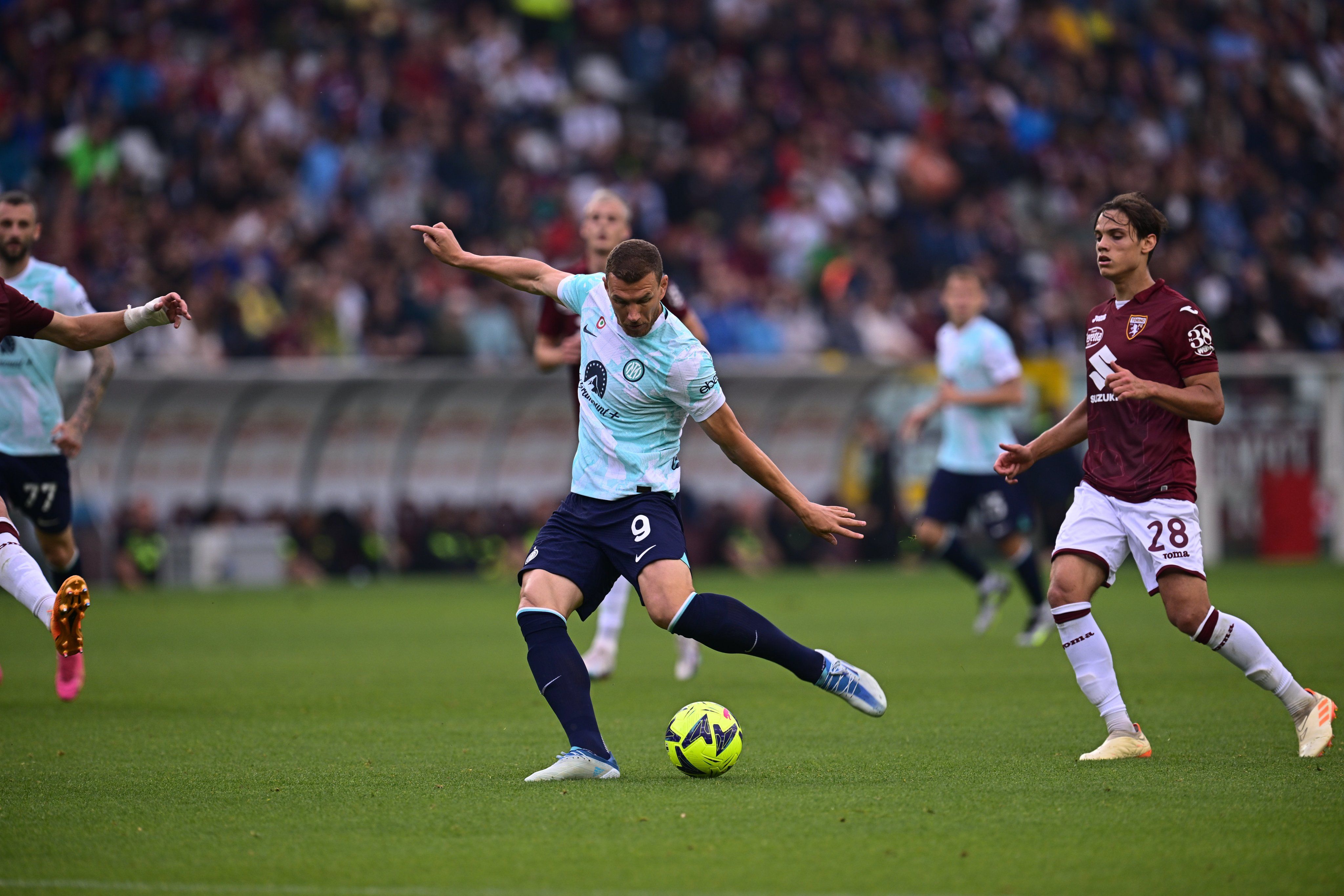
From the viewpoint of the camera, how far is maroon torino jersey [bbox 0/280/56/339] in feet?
24.3

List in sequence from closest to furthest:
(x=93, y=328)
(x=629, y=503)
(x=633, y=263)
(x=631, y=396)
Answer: (x=633, y=263), (x=631, y=396), (x=629, y=503), (x=93, y=328)


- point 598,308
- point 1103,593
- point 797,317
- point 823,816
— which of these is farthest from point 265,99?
point 823,816

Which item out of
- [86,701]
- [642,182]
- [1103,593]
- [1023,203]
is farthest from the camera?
[1023,203]

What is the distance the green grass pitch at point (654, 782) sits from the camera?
4.79 metres

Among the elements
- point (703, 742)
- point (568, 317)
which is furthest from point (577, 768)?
point (568, 317)

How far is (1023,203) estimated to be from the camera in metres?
27.5

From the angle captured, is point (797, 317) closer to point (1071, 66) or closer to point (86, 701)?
point (1071, 66)

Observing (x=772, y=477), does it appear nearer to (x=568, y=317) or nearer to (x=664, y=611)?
(x=664, y=611)

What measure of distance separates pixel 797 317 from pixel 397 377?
6090 mm

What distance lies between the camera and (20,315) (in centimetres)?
747

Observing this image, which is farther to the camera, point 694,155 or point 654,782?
point 694,155

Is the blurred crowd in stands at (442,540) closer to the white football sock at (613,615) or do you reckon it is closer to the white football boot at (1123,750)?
the white football sock at (613,615)

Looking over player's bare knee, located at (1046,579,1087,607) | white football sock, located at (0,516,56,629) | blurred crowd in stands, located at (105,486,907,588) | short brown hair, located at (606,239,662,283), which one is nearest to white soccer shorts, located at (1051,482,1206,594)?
player's bare knee, located at (1046,579,1087,607)

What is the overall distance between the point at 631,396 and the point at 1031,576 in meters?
7.09
